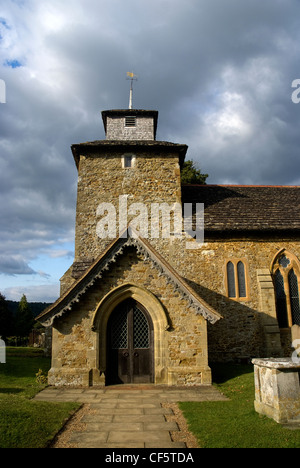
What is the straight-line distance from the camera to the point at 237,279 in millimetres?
17234

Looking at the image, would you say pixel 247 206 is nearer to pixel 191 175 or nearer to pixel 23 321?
pixel 191 175

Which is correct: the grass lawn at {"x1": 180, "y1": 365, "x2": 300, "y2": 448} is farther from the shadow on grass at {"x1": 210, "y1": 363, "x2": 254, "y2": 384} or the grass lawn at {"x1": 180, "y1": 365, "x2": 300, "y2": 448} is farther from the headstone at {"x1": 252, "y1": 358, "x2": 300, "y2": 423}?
the shadow on grass at {"x1": 210, "y1": 363, "x2": 254, "y2": 384}

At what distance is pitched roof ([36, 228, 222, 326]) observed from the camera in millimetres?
11570

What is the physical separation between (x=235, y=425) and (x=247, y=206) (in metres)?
14.2

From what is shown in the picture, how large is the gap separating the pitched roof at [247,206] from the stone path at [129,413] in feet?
29.9

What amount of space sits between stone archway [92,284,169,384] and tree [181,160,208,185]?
19121mm

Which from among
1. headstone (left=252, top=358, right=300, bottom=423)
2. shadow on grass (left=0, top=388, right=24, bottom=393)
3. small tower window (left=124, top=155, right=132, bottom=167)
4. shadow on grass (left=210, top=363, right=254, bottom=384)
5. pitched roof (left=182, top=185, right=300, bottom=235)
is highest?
small tower window (left=124, top=155, right=132, bottom=167)

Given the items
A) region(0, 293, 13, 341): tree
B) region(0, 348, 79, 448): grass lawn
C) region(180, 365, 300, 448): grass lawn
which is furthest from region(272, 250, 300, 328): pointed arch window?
region(0, 293, 13, 341): tree

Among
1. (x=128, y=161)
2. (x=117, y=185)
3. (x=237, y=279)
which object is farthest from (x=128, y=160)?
(x=237, y=279)

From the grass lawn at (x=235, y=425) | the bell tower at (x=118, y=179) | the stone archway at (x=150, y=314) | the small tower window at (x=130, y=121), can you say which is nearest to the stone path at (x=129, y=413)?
the grass lawn at (x=235, y=425)

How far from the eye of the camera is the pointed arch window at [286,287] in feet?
57.0
